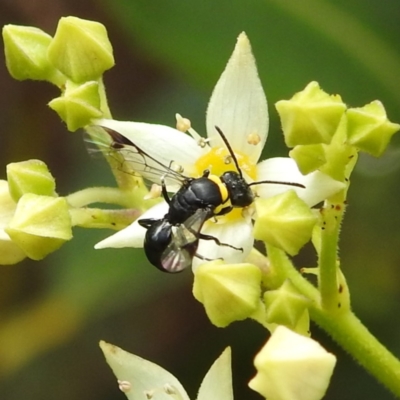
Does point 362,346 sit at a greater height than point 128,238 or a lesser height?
lesser

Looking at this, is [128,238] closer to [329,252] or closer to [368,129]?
[329,252]

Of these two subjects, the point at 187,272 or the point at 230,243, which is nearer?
the point at 230,243

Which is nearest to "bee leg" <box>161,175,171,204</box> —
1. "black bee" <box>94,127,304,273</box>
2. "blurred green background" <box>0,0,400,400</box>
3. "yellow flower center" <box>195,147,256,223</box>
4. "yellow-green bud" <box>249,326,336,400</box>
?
"black bee" <box>94,127,304,273</box>

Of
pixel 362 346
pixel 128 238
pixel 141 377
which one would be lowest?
pixel 141 377

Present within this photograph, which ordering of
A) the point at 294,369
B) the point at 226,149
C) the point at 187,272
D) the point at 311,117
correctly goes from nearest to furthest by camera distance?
the point at 294,369 → the point at 311,117 → the point at 226,149 → the point at 187,272

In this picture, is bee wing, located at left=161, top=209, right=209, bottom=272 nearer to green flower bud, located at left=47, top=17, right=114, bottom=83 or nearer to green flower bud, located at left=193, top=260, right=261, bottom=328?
green flower bud, located at left=193, top=260, right=261, bottom=328

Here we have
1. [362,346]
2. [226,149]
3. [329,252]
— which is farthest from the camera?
[226,149]

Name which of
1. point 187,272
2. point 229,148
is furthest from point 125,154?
point 187,272
